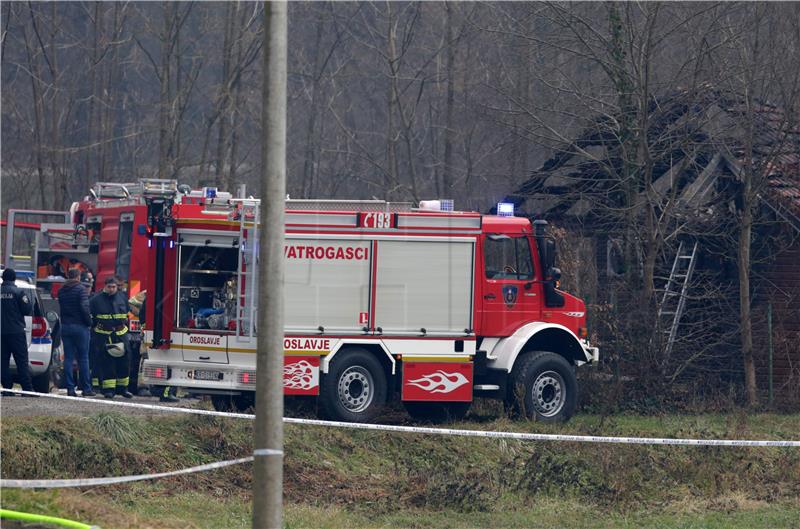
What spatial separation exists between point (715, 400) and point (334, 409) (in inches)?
294

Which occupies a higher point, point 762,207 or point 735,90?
point 735,90

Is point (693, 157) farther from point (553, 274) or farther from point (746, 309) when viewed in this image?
point (553, 274)

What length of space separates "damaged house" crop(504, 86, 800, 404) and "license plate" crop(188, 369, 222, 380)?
725cm

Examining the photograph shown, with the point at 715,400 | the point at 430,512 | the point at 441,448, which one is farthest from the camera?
the point at 715,400

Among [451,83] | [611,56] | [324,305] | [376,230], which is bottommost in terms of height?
[324,305]

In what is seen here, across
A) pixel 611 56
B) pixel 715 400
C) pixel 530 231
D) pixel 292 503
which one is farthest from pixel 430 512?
pixel 611 56

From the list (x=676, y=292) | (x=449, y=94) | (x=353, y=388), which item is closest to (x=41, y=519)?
(x=353, y=388)

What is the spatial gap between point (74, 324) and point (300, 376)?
3648 mm

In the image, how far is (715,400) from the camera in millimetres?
18594

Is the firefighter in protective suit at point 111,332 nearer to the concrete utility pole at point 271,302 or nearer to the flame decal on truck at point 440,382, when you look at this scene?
the flame decal on truck at point 440,382

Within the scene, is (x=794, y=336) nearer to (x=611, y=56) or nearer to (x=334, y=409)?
(x=611, y=56)

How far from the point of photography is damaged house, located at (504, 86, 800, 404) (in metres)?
19.0

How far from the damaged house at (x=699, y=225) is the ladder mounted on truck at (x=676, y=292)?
0.10 ft

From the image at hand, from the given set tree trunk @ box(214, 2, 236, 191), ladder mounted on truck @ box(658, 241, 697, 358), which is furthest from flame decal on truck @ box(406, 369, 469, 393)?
tree trunk @ box(214, 2, 236, 191)
